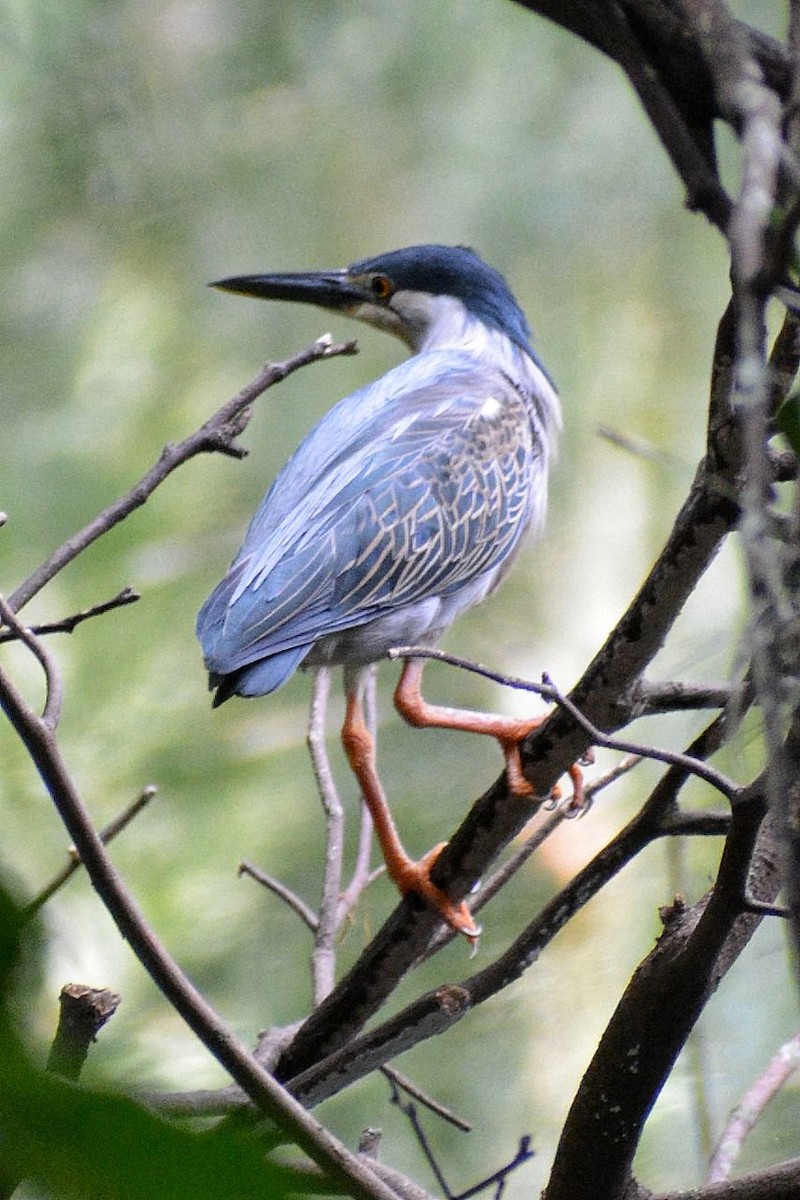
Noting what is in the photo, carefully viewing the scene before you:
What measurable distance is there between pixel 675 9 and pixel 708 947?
65 centimetres

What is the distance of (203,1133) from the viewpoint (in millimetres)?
341

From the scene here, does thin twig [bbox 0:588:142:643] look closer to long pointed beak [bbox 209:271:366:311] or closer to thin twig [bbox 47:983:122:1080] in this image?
thin twig [bbox 47:983:122:1080]

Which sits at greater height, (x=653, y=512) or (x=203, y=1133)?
(x=203, y=1133)

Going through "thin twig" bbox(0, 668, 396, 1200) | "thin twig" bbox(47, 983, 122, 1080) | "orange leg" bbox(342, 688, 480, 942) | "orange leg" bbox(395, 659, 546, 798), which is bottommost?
"orange leg" bbox(342, 688, 480, 942)

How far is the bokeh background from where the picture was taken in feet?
9.57

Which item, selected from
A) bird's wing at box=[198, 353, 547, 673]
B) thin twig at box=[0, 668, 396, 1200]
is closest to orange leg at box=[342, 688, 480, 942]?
bird's wing at box=[198, 353, 547, 673]

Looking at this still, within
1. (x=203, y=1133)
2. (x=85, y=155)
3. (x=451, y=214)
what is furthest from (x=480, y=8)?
(x=203, y=1133)

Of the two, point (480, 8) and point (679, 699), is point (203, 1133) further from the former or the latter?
point (480, 8)

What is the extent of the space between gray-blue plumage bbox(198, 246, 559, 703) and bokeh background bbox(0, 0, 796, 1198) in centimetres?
68

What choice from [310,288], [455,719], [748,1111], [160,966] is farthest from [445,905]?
[310,288]

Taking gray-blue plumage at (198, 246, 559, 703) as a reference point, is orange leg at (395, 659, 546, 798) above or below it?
below

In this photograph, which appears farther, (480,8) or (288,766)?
(480,8)

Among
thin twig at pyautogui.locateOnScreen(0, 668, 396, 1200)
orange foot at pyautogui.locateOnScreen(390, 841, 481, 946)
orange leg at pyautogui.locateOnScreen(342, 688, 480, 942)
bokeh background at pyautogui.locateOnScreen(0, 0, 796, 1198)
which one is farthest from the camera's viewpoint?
bokeh background at pyautogui.locateOnScreen(0, 0, 796, 1198)

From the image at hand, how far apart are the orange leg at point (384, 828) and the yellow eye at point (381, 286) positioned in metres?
0.95
